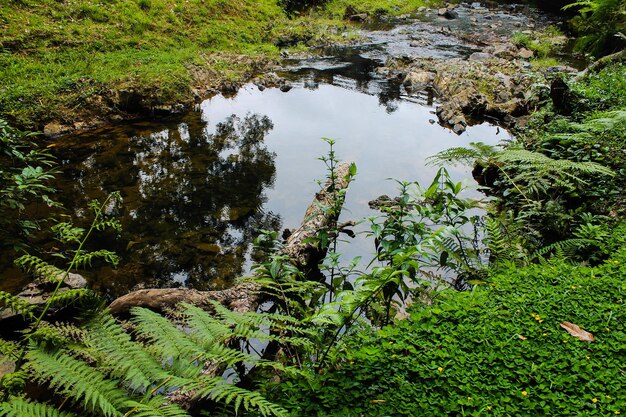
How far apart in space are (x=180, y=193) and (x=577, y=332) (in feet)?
20.9

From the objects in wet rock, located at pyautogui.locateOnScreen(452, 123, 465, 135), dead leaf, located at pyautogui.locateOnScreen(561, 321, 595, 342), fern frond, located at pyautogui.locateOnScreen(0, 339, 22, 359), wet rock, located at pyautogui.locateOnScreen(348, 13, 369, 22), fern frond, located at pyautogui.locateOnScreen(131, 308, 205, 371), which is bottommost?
wet rock, located at pyautogui.locateOnScreen(452, 123, 465, 135)

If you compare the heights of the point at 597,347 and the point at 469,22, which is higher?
the point at 469,22

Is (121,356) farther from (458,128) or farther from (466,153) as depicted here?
(458,128)

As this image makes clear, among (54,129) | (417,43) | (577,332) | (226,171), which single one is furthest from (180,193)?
(417,43)

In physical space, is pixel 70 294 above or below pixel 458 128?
above

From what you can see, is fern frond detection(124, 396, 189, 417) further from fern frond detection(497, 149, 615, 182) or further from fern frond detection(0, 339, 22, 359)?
fern frond detection(497, 149, 615, 182)

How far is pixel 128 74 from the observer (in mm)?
11391

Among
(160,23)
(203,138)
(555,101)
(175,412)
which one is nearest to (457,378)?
(175,412)

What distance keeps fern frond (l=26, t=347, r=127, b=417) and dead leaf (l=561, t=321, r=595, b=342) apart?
297 centimetres

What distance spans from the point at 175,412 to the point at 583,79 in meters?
11.0

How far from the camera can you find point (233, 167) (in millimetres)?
8492

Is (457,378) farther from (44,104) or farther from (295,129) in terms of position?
(44,104)

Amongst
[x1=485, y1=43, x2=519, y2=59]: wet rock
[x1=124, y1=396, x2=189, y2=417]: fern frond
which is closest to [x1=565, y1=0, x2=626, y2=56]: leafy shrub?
[x1=485, y1=43, x2=519, y2=59]: wet rock

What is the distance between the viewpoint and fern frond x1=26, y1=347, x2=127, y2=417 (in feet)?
6.30
